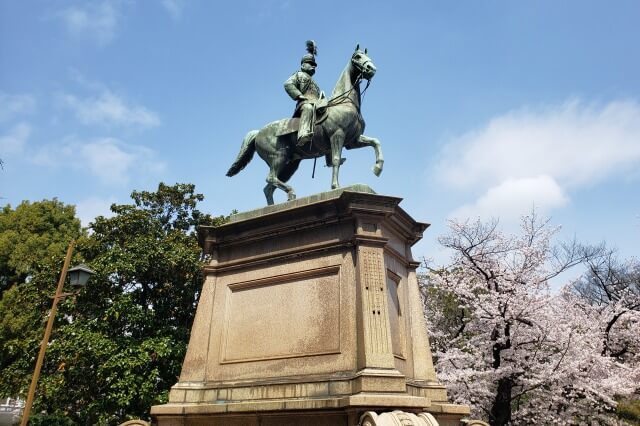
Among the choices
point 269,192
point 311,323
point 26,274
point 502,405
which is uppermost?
point 26,274

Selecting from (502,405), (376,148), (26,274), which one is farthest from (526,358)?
(26,274)

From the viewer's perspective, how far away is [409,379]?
25.4ft

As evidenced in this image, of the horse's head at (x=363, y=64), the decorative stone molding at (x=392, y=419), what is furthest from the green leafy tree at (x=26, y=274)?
the decorative stone molding at (x=392, y=419)

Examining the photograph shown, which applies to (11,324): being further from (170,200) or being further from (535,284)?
(535,284)

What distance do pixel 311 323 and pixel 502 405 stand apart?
46.3 feet

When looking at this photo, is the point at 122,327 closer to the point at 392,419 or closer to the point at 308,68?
the point at 308,68

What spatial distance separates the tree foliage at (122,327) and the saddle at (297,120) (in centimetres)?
1165

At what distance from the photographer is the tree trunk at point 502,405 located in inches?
712

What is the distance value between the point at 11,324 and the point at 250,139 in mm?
20356

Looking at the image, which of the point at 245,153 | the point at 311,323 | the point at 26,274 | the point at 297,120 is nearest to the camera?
the point at 311,323

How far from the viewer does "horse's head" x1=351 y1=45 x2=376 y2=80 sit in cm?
895

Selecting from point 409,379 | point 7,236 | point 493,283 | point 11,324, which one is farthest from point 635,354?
point 7,236

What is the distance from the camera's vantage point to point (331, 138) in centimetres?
906

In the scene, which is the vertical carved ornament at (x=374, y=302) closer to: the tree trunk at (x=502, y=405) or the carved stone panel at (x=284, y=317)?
the carved stone panel at (x=284, y=317)
